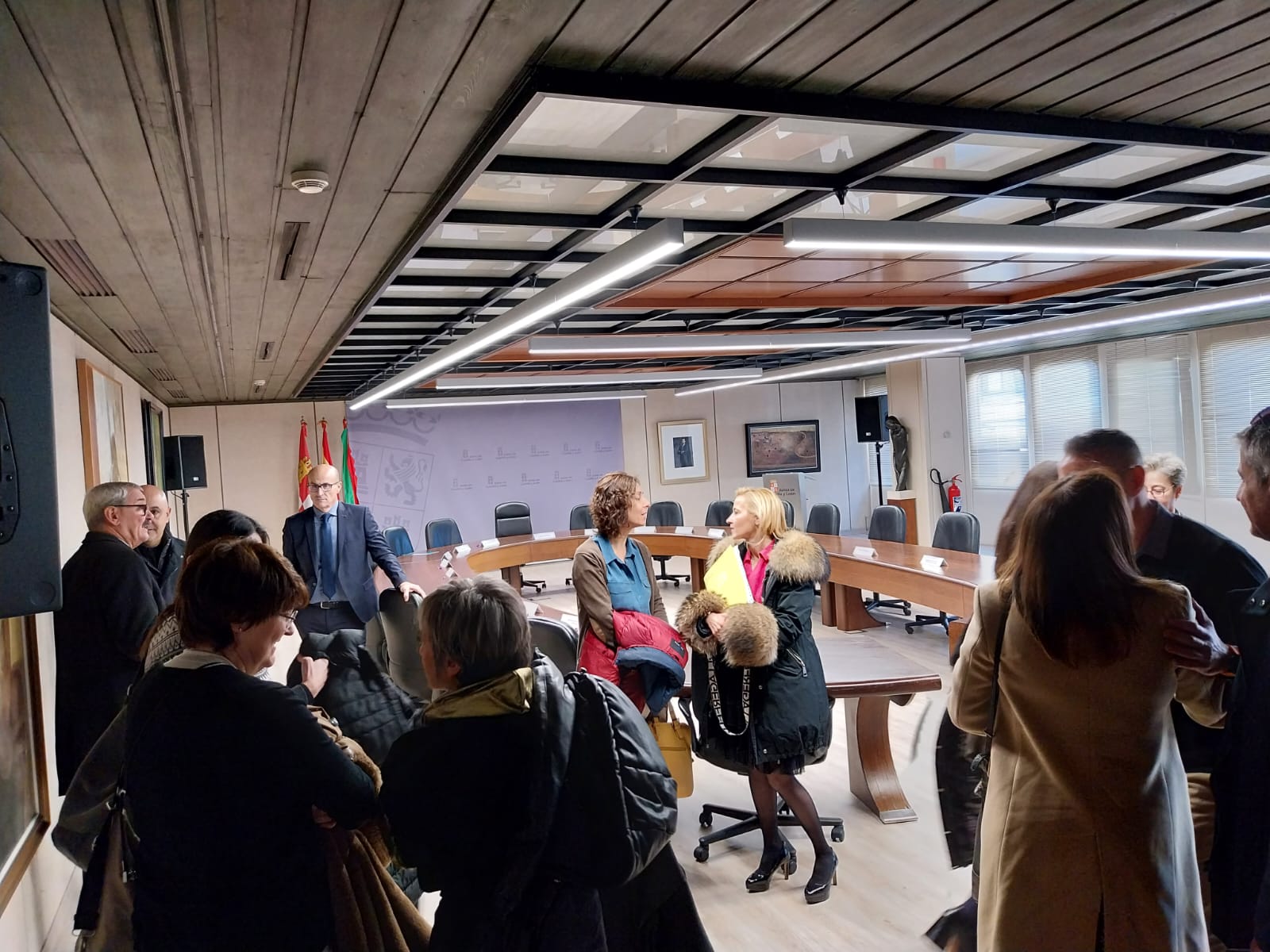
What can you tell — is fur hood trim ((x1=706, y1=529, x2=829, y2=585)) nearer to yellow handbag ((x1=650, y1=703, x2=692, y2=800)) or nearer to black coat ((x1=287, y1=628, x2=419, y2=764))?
yellow handbag ((x1=650, y1=703, x2=692, y2=800))

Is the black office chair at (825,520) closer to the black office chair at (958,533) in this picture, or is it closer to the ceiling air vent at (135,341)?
the black office chair at (958,533)

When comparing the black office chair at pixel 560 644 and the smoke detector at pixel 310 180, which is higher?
the smoke detector at pixel 310 180

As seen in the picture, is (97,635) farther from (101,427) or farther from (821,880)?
(821,880)

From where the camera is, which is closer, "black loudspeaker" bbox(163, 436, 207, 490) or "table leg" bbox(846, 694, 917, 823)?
"table leg" bbox(846, 694, 917, 823)

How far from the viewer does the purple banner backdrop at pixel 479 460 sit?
13.1m

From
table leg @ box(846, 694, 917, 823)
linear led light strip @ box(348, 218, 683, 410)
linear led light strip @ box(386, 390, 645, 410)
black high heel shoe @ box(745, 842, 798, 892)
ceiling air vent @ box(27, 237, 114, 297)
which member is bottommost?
black high heel shoe @ box(745, 842, 798, 892)

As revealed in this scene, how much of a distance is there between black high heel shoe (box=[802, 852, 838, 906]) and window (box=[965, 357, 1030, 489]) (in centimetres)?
1016

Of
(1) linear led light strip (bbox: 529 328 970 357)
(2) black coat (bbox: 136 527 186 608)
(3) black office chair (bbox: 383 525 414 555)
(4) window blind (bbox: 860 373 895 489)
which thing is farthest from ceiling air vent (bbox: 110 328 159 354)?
(4) window blind (bbox: 860 373 895 489)

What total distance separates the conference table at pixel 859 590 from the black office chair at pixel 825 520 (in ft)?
1.51

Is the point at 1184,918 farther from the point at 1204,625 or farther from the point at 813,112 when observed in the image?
the point at 813,112

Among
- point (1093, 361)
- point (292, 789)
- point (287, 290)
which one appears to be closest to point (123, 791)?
point (292, 789)

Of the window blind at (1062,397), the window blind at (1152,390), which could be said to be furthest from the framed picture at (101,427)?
the window blind at (1152,390)

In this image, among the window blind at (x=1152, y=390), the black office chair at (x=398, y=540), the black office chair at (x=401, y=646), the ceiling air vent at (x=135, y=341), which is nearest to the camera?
the black office chair at (x=401, y=646)

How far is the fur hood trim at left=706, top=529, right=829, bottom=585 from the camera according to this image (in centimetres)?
331
